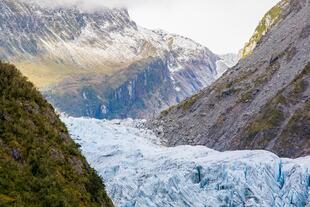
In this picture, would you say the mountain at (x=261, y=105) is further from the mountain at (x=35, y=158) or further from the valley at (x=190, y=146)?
the mountain at (x=35, y=158)

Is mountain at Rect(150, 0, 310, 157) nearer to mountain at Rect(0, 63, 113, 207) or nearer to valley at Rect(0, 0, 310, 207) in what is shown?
valley at Rect(0, 0, 310, 207)

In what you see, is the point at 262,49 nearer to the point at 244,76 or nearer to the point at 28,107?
the point at 244,76

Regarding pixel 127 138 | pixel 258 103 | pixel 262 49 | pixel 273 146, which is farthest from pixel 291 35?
pixel 127 138

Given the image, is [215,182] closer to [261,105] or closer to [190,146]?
[190,146]

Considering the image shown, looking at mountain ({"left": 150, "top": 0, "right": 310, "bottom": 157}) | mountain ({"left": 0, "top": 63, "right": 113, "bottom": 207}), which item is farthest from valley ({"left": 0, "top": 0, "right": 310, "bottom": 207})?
mountain ({"left": 150, "top": 0, "right": 310, "bottom": 157})

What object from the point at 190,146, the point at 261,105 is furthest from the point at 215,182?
the point at 261,105

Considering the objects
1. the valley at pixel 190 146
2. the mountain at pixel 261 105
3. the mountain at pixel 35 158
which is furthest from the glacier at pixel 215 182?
the mountain at pixel 261 105
